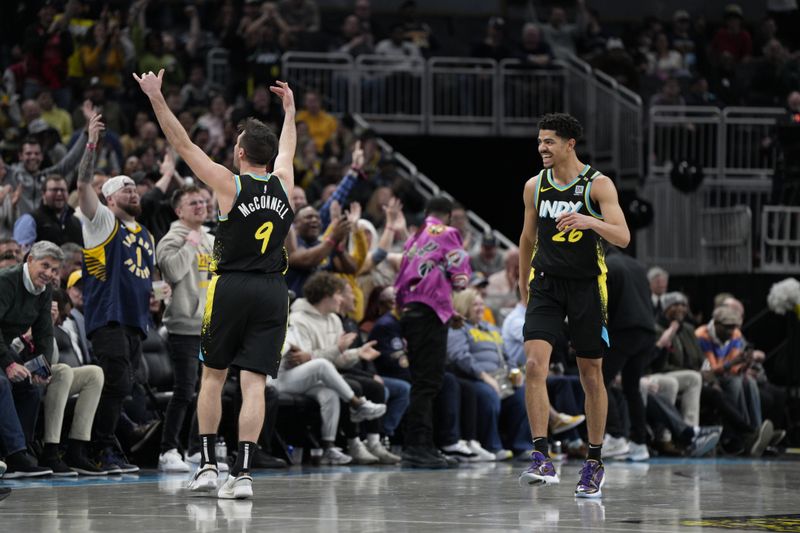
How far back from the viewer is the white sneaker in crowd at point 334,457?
12336 mm

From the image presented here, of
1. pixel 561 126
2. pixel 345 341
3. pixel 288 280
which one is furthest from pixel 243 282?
pixel 288 280

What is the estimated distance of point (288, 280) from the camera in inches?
515

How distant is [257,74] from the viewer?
64.7ft

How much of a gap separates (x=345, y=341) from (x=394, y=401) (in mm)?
873

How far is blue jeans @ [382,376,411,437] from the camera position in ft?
42.8

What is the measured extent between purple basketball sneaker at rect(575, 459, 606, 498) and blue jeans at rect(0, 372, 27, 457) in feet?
12.3

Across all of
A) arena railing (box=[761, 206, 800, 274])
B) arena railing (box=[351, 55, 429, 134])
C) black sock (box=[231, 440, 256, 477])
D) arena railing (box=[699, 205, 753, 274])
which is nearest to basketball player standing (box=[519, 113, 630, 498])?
black sock (box=[231, 440, 256, 477])

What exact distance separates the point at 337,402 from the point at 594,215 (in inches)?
143

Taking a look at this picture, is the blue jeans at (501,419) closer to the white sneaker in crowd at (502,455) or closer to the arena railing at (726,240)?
the white sneaker in crowd at (502,455)

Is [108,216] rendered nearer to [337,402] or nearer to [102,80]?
[337,402]

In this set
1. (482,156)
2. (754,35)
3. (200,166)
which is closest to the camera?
(200,166)

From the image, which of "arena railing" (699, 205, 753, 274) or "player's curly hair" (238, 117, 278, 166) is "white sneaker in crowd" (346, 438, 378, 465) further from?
"arena railing" (699, 205, 753, 274)

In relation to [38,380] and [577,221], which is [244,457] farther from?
[38,380]

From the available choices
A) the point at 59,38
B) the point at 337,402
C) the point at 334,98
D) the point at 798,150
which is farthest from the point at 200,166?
the point at 334,98
